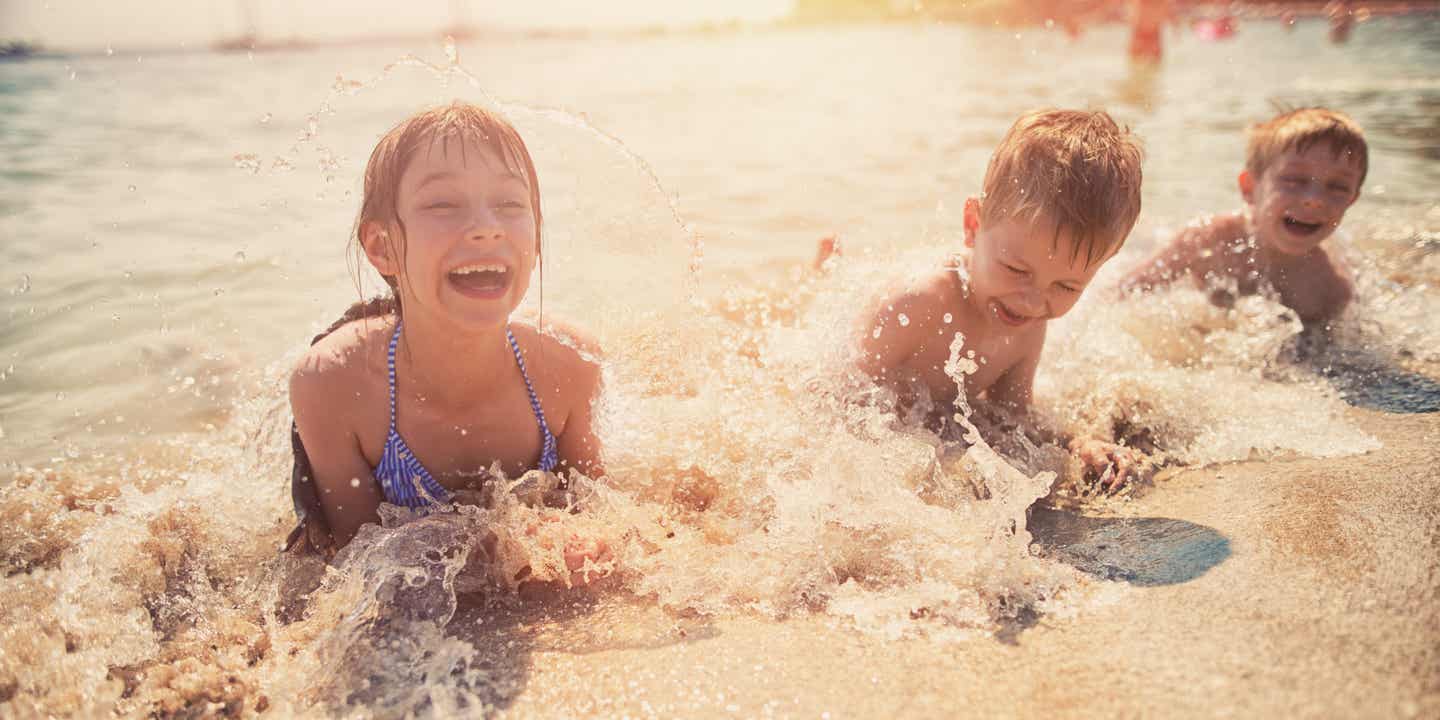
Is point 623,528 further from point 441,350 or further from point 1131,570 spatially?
point 1131,570

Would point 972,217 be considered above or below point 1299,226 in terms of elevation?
above

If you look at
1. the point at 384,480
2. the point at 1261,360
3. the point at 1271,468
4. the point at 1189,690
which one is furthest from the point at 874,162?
the point at 1189,690

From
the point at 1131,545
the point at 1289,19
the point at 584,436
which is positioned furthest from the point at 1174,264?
the point at 584,436

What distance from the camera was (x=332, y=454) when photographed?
8.56 ft

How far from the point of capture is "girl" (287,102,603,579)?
95.0 inches

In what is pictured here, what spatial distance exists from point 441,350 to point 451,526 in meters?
0.49

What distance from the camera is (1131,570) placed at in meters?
2.24

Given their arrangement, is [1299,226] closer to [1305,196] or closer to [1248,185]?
[1305,196]

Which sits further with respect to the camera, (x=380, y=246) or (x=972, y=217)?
Result: (x=972, y=217)

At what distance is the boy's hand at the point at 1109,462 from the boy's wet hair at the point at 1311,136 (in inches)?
82.7

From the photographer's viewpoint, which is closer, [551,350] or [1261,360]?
[551,350]

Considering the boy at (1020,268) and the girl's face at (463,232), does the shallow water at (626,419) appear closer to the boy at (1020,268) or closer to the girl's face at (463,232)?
the boy at (1020,268)

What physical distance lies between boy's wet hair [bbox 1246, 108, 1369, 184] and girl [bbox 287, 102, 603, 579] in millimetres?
3333

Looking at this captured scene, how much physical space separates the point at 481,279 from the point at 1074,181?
1.76 metres
